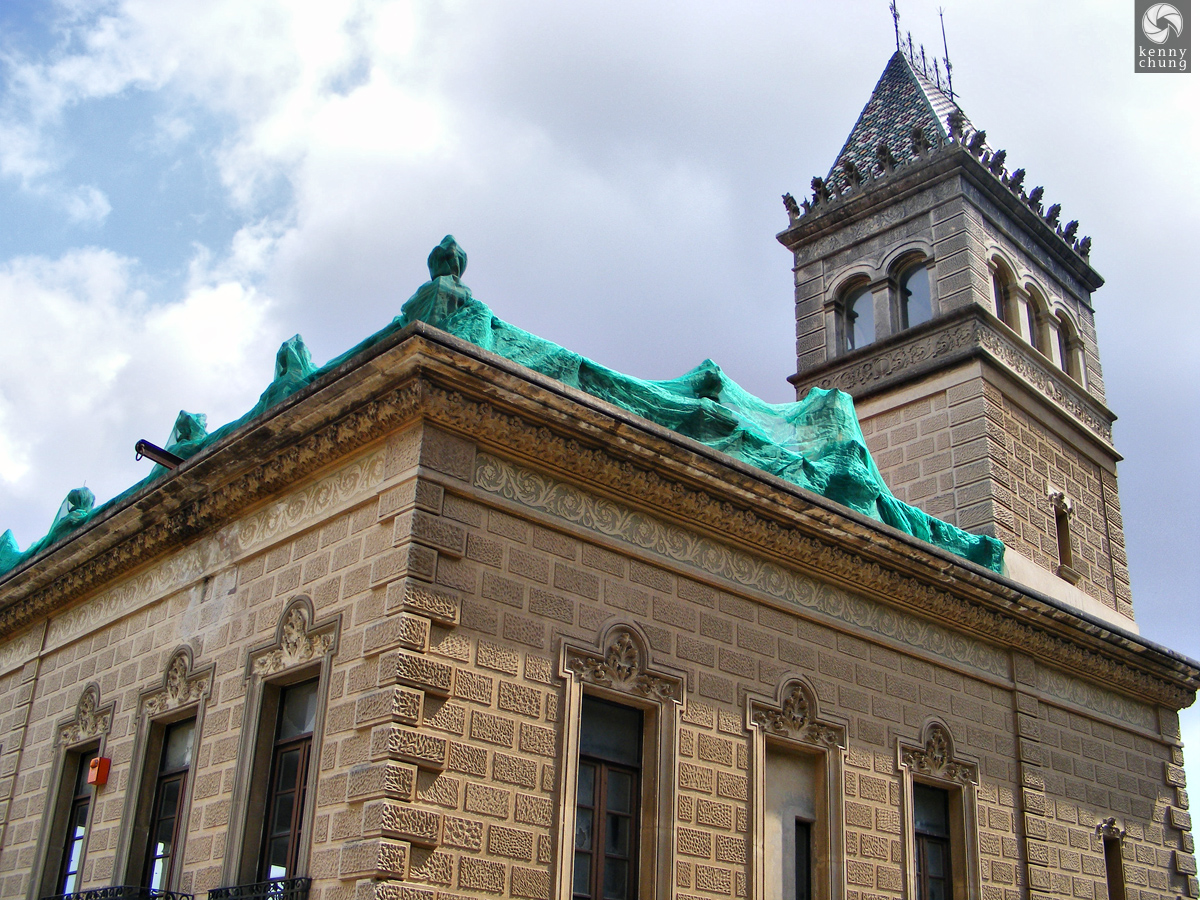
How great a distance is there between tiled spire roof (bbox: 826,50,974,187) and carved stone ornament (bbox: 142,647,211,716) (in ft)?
46.7

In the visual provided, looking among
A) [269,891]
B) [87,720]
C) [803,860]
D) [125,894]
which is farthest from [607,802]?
[87,720]

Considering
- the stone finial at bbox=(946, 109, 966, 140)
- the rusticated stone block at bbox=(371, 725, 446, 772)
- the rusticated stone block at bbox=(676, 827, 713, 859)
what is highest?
the stone finial at bbox=(946, 109, 966, 140)

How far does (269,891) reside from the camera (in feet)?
30.9

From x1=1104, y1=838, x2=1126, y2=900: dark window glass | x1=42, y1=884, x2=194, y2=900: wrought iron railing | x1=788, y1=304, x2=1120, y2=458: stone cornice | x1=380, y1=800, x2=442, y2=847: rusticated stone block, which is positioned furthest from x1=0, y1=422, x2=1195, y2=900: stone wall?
x1=788, y1=304, x2=1120, y2=458: stone cornice

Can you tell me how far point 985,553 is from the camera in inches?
615

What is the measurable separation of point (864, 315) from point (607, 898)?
12.5 meters

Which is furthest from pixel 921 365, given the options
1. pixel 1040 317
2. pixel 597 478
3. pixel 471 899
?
pixel 471 899

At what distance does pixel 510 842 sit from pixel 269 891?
1901mm

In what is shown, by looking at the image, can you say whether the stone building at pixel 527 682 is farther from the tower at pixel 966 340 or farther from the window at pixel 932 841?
the tower at pixel 966 340

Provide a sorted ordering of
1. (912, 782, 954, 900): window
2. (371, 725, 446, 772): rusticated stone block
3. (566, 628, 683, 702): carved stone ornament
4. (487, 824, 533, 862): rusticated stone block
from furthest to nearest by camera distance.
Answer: (912, 782, 954, 900): window
(566, 628, 683, 702): carved stone ornament
(487, 824, 533, 862): rusticated stone block
(371, 725, 446, 772): rusticated stone block

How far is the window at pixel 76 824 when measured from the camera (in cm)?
1243

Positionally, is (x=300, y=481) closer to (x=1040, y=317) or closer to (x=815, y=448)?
(x=815, y=448)

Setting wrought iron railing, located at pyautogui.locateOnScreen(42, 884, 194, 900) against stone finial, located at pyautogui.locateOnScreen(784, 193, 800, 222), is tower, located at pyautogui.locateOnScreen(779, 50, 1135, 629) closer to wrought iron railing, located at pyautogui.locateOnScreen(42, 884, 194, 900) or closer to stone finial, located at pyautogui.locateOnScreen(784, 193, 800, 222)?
stone finial, located at pyautogui.locateOnScreen(784, 193, 800, 222)

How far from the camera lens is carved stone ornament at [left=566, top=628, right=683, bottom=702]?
10406 mm
